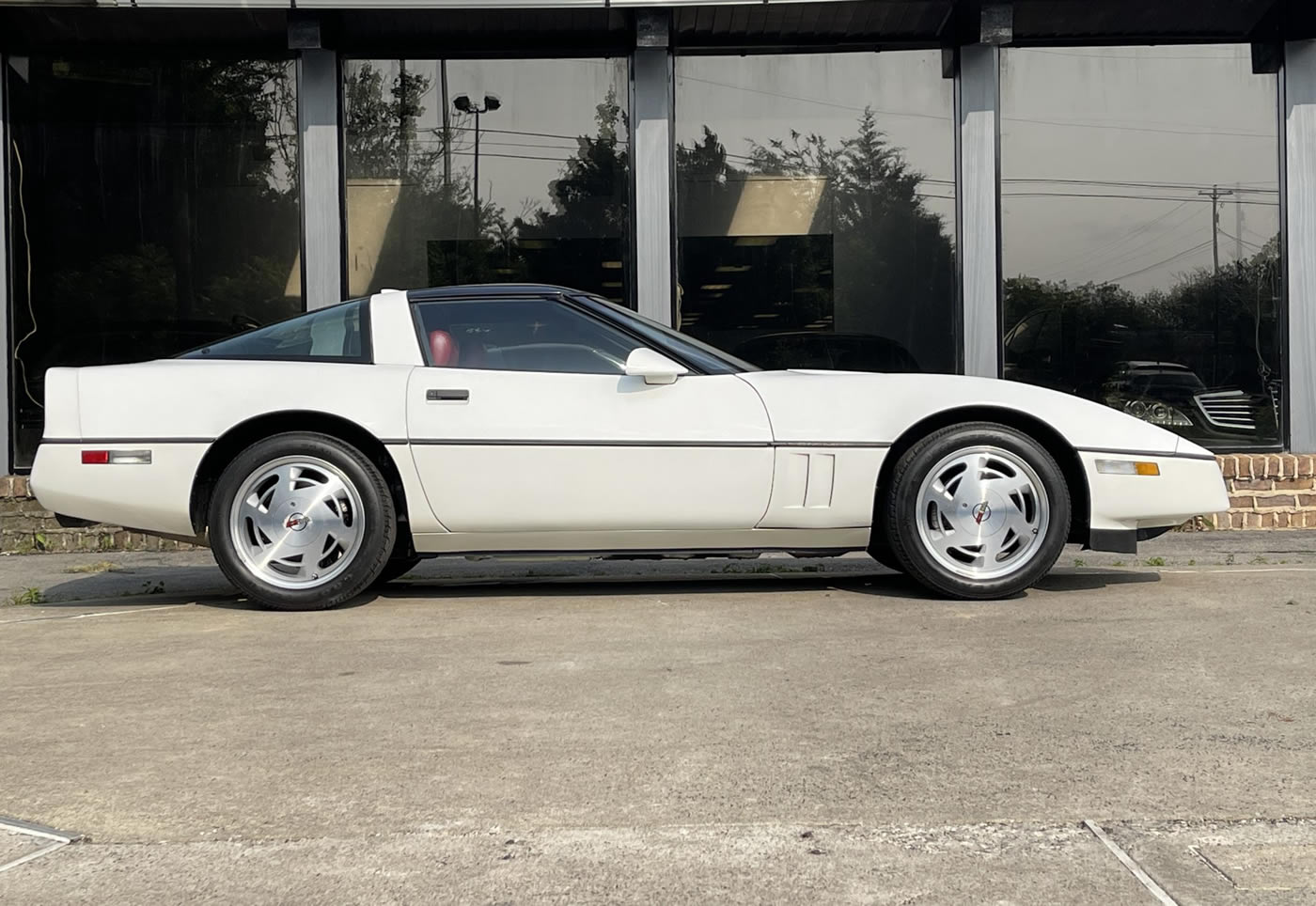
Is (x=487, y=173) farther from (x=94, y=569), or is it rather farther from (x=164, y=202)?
(x=94, y=569)

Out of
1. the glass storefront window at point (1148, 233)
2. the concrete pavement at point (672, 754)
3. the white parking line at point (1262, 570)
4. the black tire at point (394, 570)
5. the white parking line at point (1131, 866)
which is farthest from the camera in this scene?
the glass storefront window at point (1148, 233)

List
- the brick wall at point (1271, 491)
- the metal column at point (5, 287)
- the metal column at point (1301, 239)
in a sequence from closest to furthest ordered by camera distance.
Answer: the brick wall at point (1271, 491) → the metal column at point (5, 287) → the metal column at point (1301, 239)

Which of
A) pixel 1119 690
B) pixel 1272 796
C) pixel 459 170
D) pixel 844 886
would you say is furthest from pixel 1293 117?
pixel 844 886

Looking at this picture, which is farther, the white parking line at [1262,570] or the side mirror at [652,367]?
the white parking line at [1262,570]

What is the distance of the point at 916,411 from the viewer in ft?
17.2

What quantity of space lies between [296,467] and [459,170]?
4.91 meters

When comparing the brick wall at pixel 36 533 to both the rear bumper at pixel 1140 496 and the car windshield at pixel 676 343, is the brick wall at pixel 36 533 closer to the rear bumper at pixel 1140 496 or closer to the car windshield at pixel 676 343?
the car windshield at pixel 676 343

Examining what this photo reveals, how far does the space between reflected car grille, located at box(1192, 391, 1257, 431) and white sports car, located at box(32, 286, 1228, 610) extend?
15.0 feet

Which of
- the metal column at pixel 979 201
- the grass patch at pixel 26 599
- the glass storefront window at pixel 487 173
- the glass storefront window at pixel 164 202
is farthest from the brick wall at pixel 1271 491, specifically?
the grass patch at pixel 26 599

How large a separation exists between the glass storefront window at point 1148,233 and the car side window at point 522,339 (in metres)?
4.94

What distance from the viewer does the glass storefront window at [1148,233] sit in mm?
9539

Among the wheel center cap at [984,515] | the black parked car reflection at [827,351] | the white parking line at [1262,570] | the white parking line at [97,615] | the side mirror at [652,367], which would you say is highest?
the black parked car reflection at [827,351]

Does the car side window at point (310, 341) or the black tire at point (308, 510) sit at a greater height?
the car side window at point (310, 341)

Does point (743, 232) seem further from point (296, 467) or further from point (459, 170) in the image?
point (296, 467)
